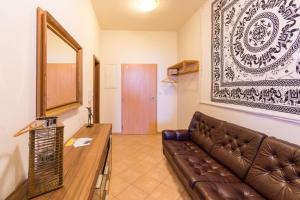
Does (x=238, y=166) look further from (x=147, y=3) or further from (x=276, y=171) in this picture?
(x=147, y=3)

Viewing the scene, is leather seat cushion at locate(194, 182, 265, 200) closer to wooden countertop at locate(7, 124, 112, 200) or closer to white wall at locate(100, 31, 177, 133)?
wooden countertop at locate(7, 124, 112, 200)

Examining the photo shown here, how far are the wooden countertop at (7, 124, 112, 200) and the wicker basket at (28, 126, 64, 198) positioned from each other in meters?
0.05

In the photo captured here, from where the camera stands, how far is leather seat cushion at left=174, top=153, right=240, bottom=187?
1731 mm

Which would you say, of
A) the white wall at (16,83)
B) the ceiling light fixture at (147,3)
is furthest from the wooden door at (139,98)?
the white wall at (16,83)

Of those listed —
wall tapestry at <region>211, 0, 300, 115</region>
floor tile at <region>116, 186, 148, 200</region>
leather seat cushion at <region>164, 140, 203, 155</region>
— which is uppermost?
wall tapestry at <region>211, 0, 300, 115</region>

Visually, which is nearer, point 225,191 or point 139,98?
point 225,191

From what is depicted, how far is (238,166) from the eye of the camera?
5.92 ft

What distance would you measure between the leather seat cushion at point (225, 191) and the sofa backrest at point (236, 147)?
198mm

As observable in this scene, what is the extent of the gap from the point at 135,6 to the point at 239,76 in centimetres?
238

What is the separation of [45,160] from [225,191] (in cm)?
140

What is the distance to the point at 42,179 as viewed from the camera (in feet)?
3.15

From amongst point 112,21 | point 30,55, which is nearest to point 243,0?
point 30,55

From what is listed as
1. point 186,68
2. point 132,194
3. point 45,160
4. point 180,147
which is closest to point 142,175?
point 132,194

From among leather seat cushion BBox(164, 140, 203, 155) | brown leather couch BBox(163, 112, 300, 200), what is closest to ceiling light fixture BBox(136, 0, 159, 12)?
brown leather couch BBox(163, 112, 300, 200)
